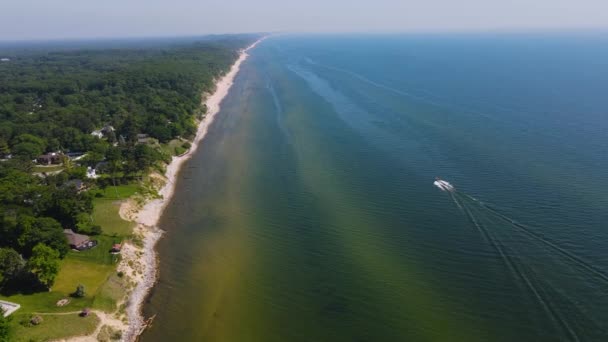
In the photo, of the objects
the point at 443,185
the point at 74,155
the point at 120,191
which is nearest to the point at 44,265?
the point at 120,191

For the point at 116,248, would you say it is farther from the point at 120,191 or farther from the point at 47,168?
the point at 47,168

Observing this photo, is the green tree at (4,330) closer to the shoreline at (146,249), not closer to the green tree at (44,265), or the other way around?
the green tree at (44,265)

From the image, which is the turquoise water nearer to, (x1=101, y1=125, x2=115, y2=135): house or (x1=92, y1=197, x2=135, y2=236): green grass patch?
(x1=92, y1=197, x2=135, y2=236): green grass patch

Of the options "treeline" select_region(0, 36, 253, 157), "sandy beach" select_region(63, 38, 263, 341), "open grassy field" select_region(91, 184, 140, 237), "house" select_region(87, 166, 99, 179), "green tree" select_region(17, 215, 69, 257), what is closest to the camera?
"sandy beach" select_region(63, 38, 263, 341)

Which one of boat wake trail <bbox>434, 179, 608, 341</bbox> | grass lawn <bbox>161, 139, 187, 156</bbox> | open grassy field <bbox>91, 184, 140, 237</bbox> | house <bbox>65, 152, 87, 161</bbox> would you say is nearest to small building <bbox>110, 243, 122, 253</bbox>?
open grassy field <bbox>91, 184, 140, 237</bbox>

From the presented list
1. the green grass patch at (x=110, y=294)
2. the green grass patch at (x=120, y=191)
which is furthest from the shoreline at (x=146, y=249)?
the green grass patch at (x=120, y=191)

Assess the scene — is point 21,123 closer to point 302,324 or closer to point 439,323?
point 302,324
